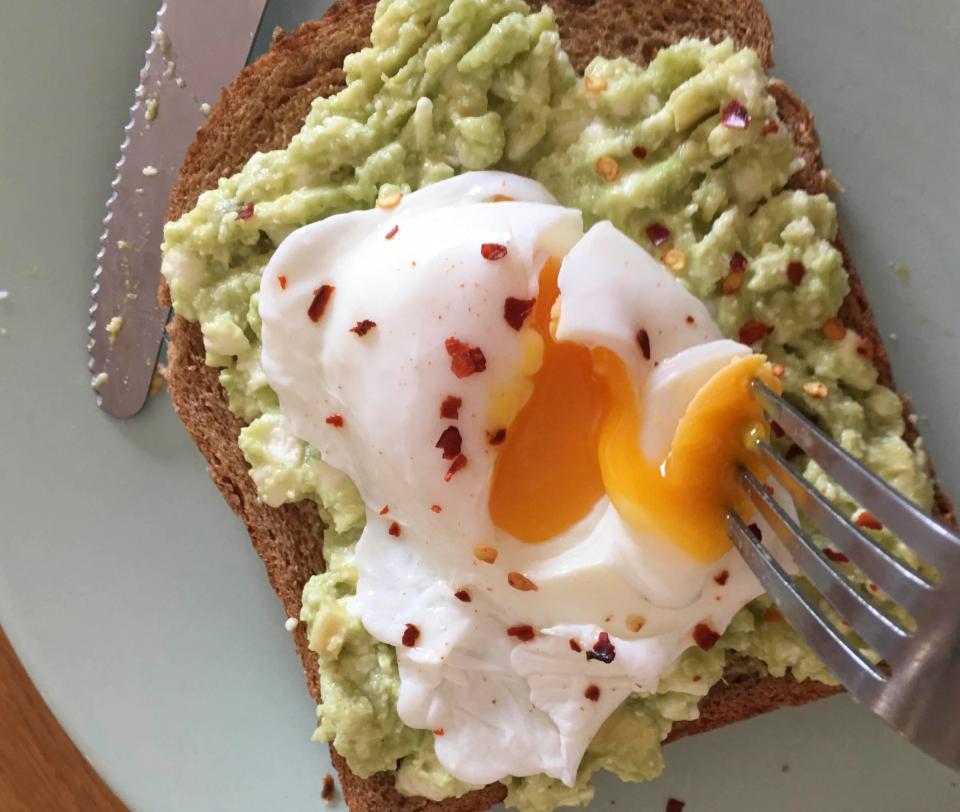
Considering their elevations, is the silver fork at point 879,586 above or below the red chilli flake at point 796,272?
below

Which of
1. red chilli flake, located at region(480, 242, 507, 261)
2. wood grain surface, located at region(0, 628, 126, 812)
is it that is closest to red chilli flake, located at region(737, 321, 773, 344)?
red chilli flake, located at region(480, 242, 507, 261)

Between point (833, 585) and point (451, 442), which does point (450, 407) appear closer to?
point (451, 442)

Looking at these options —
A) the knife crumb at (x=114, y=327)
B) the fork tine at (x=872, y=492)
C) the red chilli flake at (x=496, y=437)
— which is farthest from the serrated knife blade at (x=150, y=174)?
the fork tine at (x=872, y=492)

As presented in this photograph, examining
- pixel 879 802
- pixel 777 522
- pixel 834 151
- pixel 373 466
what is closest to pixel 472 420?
pixel 373 466

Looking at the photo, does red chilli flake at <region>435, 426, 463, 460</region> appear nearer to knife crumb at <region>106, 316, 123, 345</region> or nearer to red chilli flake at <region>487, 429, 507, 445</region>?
red chilli flake at <region>487, 429, 507, 445</region>

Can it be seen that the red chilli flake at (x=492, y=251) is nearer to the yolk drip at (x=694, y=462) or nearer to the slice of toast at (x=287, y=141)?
the yolk drip at (x=694, y=462)

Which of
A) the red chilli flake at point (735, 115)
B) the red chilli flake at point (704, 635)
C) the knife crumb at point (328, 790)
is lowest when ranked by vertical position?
the knife crumb at point (328, 790)

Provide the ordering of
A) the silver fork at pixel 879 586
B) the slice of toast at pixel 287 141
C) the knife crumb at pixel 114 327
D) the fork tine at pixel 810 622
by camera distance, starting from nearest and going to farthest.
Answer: the silver fork at pixel 879 586
the fork tine at pixel 810 622
the slice of toast at pixel 287 141
the knife crumb at pixel 114 327
